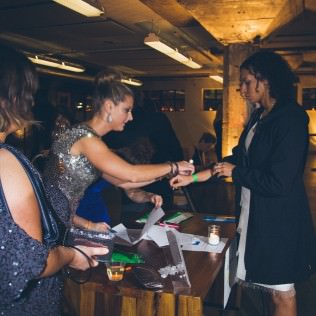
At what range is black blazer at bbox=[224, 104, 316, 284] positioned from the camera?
2016 mm

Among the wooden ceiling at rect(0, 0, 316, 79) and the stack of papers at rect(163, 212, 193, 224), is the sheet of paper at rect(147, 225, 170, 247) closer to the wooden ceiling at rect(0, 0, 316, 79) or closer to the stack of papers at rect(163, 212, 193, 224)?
the stack of papers at rect(163, 212, 193, 224)

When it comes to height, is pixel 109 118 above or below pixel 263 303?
above

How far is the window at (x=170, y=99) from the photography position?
56.8 ft

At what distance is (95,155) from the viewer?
6.95 feet

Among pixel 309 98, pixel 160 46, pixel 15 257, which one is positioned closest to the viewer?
pixel 15 257

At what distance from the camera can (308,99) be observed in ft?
53.2

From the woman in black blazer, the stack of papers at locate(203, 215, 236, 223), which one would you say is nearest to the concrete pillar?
the stack of papers at locate(203, 215, 236, 223)

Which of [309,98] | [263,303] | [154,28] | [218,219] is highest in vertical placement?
[154,28]

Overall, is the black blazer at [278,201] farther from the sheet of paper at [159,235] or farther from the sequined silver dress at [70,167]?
the sequined silver dress at [70,167]

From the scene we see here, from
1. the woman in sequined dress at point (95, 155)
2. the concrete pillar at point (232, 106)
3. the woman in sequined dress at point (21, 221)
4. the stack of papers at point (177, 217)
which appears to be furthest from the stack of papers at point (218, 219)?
the concrete pillar at point (232, 106)

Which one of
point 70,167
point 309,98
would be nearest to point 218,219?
point 70,167

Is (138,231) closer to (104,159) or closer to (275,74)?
(104,159)

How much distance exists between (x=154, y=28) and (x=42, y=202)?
6.76 m

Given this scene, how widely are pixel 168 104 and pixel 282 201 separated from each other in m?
15.8
